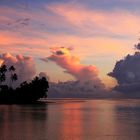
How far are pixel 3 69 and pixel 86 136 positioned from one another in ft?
476

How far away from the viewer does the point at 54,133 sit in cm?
6206

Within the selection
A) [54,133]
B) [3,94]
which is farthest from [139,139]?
[3,94]

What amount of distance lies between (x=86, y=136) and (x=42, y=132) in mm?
7509

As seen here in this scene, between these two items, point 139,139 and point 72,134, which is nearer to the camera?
point 139,139

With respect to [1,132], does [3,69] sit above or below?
above

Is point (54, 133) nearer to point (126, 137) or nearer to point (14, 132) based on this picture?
point (14, 132)

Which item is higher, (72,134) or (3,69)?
(3,69)

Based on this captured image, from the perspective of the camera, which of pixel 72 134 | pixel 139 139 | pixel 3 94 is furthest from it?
pixel 3 94

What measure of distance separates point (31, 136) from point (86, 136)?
841 centimetres

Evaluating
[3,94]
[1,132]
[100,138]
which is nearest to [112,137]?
[100,138]

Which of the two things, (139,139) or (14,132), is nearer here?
(139,139)

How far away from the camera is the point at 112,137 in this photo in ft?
191

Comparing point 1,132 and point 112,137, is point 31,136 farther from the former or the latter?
point 112,137

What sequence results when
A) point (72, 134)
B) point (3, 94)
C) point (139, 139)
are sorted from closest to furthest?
point (139, 139) < point (72, 134) < point (3, 94)
